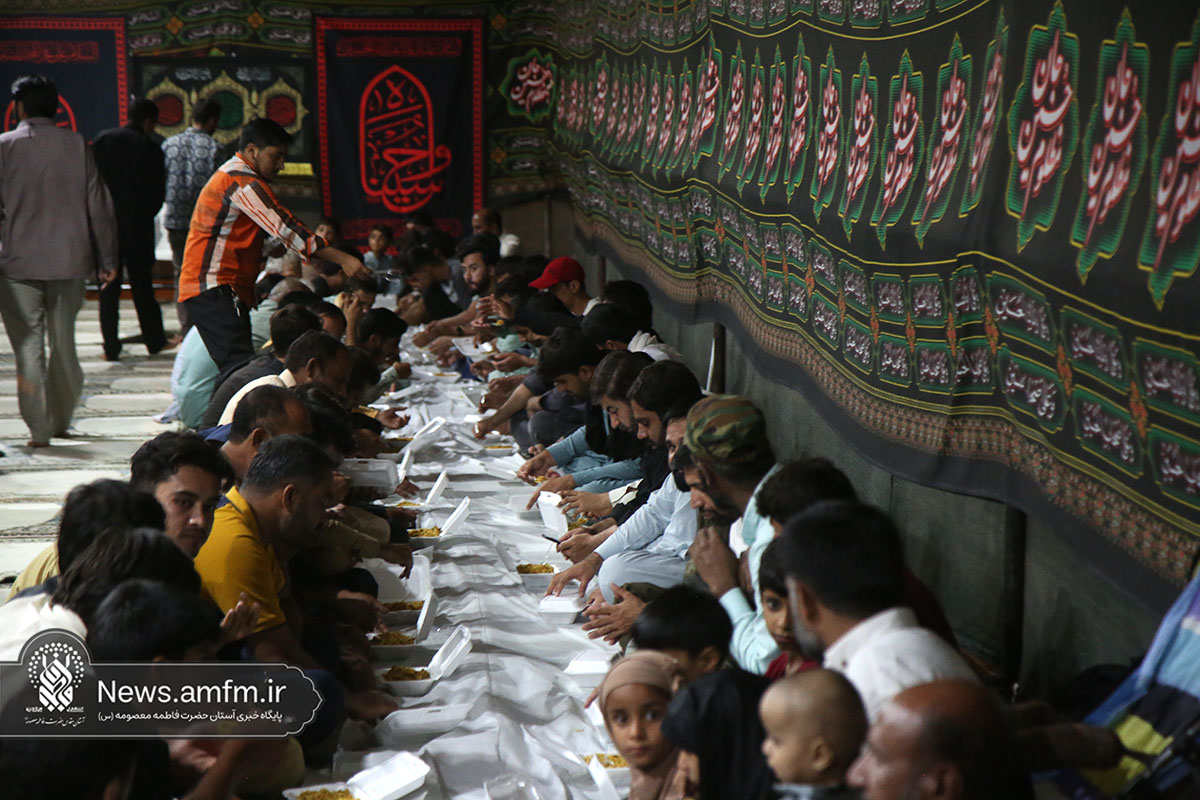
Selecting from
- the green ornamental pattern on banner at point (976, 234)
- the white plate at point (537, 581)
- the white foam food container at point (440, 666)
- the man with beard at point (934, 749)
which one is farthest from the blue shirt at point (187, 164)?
the man with beard at point (934, 749)

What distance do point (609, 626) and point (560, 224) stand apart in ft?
28.1

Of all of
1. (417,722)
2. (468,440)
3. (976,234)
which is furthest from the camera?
(468,440)

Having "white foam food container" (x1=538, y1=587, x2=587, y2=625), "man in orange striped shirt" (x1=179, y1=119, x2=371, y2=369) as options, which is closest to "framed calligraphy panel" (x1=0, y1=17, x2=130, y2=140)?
"man in orange striped shirt" (x1=179, y1=119, x2=371, y2=369)

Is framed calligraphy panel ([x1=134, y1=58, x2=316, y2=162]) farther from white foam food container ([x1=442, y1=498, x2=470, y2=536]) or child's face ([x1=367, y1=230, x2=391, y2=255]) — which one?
white foam food container ([x1=442, y1=498, x2=470, y2=536])

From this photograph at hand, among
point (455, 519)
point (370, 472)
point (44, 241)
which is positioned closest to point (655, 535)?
point (455, 519)

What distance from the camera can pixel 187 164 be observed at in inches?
376

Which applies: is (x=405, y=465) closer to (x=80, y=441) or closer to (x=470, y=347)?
(x=80, y=441)

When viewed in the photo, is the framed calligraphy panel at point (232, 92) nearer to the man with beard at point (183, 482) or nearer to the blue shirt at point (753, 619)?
the man with beard at point (183, 482)

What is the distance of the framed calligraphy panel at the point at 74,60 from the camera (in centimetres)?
1089

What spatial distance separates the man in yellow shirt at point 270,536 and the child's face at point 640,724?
2.30 ft

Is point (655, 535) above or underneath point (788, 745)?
underneath

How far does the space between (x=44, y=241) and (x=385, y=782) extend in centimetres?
437

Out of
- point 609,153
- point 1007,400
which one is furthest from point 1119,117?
point 609,153

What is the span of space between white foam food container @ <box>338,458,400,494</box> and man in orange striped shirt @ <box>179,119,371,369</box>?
1.42 meters
